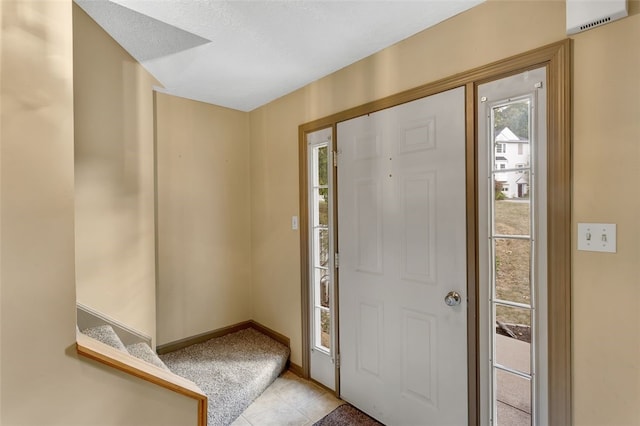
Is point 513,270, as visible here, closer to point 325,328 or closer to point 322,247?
point 322,247

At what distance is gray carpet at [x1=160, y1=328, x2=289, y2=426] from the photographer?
2029 millimetres

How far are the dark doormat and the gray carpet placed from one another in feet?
1.78

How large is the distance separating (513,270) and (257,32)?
186 cm

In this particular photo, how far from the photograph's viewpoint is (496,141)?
150 centimetres

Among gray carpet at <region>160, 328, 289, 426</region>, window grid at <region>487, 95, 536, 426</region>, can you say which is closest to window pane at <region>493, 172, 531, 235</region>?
window grid at <region>487, 95, 536, 426</region>

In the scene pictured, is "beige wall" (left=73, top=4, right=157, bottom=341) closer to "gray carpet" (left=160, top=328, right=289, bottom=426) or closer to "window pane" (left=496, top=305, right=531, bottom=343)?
"gray carpet" (left=160, top=328, right=289, bottom=426)

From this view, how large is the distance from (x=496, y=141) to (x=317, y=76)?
1.40m

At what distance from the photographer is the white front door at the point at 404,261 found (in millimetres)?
1644

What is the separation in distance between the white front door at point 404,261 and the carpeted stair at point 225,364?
2.13 ft

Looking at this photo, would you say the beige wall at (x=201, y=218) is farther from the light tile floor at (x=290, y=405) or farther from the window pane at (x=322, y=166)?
the window pane at (x=322, y=166)

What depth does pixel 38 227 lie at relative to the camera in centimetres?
84
